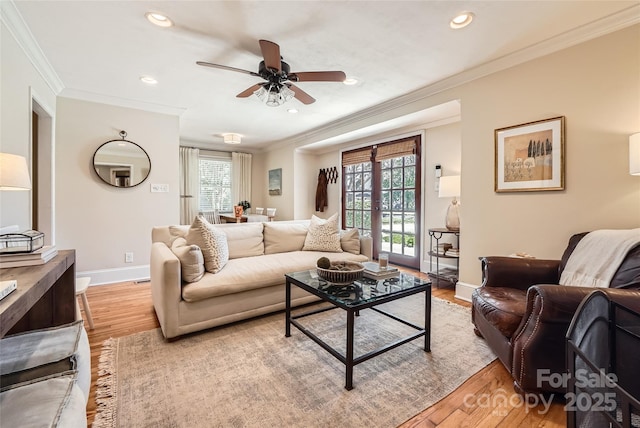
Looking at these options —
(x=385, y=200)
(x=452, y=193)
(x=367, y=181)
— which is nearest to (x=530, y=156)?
(x=452, y=193)

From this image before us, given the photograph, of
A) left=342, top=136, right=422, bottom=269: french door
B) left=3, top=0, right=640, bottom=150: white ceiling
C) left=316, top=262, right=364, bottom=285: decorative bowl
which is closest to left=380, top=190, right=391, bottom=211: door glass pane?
left=342, top=136, right=422, bottom=269: french door

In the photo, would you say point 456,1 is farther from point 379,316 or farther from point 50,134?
point 50,134

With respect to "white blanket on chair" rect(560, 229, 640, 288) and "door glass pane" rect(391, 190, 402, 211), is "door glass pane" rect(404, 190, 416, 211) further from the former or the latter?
"white blanket on chair" rect(560, 229, 640, 288)

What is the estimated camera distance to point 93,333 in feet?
7.27

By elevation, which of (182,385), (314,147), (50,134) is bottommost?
(182,385)

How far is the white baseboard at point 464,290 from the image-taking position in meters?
2.95

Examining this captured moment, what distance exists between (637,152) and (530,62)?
4.04 ft

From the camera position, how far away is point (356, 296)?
1.73 meters

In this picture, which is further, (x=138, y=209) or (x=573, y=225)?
(x=138, y=209)

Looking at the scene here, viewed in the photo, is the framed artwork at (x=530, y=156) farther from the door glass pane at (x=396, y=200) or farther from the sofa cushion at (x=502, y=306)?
the door glass pane at (x=396, y=200)

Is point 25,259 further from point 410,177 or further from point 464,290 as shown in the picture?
point 410,177

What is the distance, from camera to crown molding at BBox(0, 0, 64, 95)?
190cm

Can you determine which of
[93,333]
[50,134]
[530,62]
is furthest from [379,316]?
[50,134]

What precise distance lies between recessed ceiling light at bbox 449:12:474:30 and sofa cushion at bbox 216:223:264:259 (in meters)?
2.61
